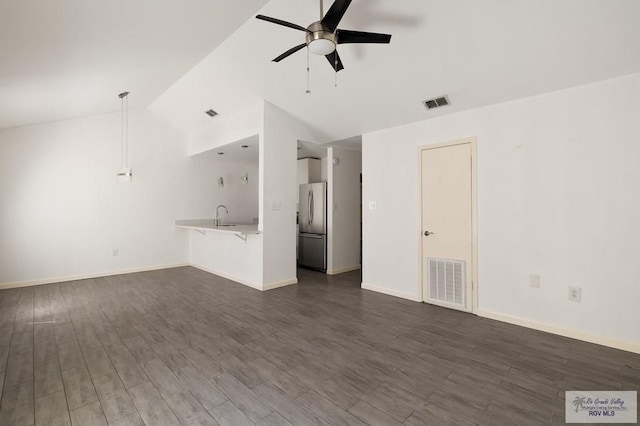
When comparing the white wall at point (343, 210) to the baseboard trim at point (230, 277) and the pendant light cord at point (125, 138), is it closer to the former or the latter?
the baseboard trim at point (230, 277)

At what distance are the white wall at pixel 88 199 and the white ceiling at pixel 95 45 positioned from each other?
78cm

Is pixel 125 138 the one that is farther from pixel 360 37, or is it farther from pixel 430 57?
pixel 430 57

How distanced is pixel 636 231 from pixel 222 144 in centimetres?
590

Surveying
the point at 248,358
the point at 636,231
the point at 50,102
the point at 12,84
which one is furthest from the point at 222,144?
the point at 636,231

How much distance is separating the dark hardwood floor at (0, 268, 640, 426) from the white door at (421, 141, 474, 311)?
0.30 metres

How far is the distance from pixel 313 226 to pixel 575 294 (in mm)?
4294

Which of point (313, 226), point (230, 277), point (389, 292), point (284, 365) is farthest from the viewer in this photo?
point (313, 226)

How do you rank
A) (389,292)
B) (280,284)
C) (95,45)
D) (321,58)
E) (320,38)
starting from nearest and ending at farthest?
(320,38), (95,45), (321,58), (389,292), (280,284)

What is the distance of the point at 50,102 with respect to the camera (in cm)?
404

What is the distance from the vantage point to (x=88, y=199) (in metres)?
5.57

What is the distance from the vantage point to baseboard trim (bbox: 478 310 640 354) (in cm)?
274

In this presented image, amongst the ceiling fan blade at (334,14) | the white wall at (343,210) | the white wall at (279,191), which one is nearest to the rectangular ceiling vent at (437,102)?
the ceiling fan blade at (334,14)

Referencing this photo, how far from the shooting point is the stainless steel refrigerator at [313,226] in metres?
6.04

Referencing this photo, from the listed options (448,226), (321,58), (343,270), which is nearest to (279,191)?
(321,58)
